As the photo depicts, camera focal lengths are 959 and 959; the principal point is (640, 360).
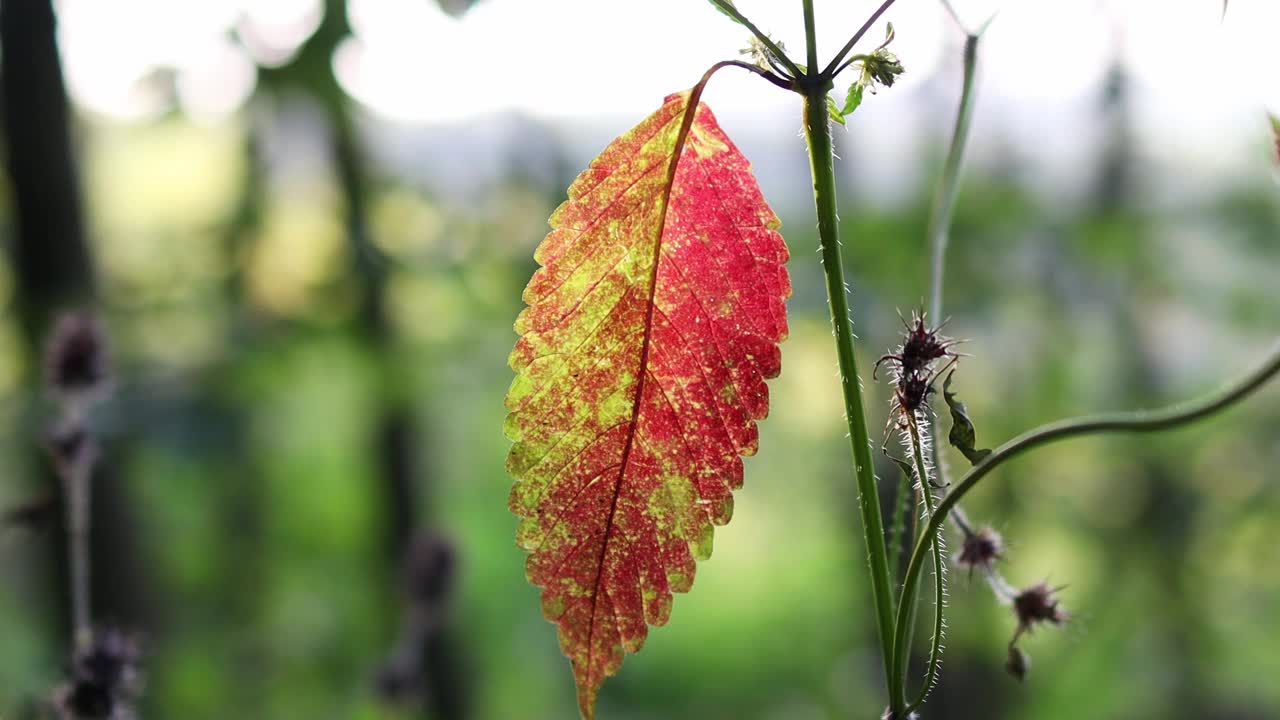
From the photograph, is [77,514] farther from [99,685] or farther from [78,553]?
[99,685]

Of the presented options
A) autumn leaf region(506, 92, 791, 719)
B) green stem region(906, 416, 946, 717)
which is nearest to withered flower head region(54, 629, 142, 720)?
autumn leaf region(506, 92, 791, 719)

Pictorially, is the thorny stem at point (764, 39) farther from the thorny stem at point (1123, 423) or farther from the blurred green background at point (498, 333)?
the blurred green background at point (498, 333)

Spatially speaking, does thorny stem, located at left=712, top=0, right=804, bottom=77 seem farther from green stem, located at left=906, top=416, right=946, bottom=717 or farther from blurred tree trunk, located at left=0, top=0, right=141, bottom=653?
blurred tree trunk, located at left=0, top=0, right=141, bottom=653

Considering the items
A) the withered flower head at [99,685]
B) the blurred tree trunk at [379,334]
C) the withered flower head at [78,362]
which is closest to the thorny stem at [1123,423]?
the withered flower head at [99,685]

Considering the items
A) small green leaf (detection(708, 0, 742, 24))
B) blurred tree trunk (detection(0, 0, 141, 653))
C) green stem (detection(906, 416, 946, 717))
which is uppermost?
blurred tree trunk (detection(0, 0, 141, 653))

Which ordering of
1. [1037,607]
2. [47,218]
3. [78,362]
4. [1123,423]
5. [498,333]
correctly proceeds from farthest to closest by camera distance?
[498,333]
[47,218]
[78,362]
[1037,607]
[1123,423]

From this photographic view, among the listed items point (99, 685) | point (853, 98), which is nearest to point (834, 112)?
point (853, 98)
